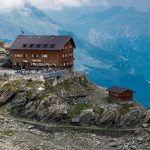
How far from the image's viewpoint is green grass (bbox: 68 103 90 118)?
4969 inches

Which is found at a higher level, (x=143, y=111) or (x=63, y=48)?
(x=63, y=48)

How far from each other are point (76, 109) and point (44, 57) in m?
30.9

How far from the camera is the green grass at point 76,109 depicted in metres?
126

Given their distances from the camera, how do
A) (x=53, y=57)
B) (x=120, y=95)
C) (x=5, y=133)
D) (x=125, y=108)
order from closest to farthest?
1. (x=5, y=133)
2. (x=125, y=108)
3. (x=120, y=95)
4. (x=53, y=57)

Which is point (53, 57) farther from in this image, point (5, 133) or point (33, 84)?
point (5, 133)

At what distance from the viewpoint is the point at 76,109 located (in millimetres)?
128250

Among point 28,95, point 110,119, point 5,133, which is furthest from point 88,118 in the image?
point 5,133

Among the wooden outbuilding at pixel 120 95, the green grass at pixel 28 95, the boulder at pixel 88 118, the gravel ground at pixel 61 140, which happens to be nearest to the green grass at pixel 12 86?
the green grass at pixel 28 95

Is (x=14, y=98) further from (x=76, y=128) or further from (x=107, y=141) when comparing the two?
(x=107, y=141)

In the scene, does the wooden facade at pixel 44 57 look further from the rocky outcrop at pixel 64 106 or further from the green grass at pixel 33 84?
the green grass at pixel 33 84

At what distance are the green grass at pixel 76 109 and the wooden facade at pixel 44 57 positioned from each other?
24.7m

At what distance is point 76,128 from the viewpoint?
122 meters

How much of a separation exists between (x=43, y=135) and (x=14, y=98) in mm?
20266

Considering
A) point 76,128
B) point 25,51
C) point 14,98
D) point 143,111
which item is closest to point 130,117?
point 143,111
